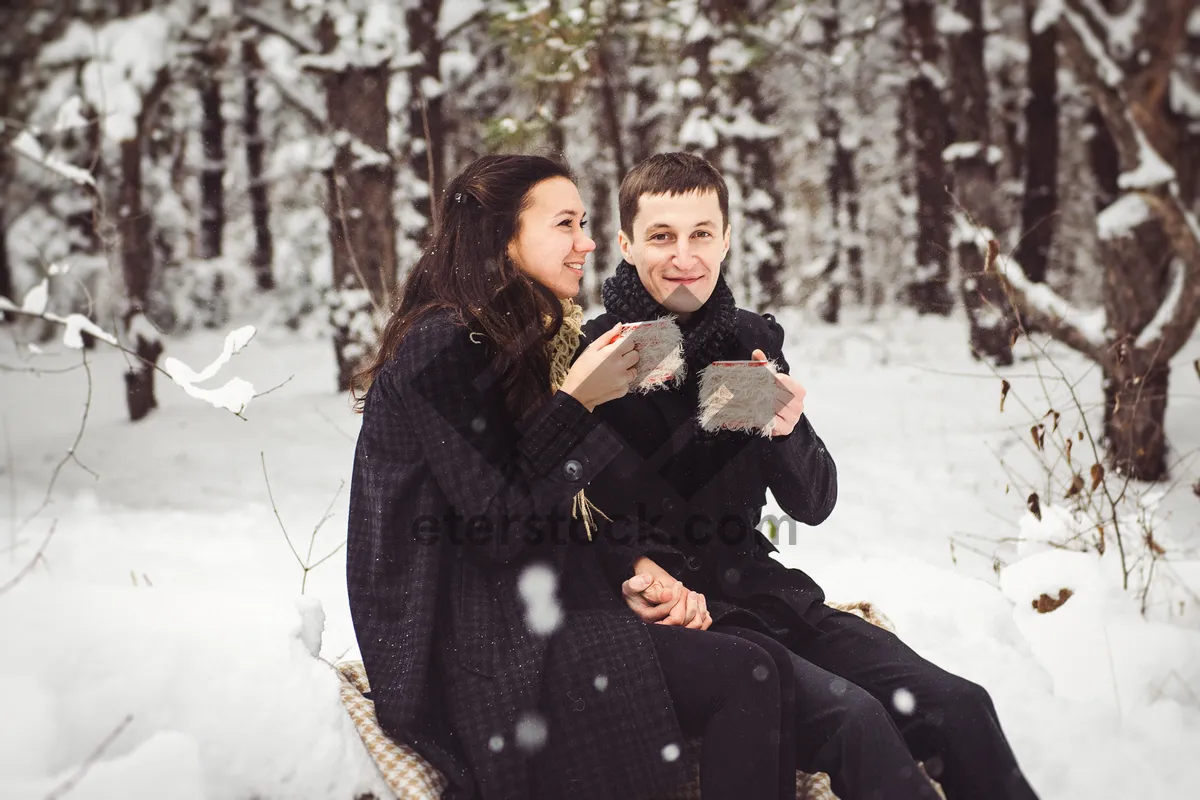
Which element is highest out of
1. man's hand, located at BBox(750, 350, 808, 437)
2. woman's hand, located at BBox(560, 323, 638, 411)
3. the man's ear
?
the man's ear

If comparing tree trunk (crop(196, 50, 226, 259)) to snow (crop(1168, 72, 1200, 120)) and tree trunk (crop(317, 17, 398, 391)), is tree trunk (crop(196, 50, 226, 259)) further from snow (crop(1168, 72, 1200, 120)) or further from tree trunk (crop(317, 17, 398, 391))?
snow (crop(1168, 72, 1200, 120))

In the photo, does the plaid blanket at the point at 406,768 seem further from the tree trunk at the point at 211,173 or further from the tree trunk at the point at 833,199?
the tree trunk at the point at 833,199

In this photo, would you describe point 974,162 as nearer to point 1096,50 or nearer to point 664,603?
point 1096,50

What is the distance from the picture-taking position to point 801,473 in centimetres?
276

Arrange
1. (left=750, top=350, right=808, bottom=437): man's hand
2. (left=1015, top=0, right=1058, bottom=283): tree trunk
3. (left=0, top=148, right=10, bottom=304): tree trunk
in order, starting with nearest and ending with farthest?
(left=750, top=350, right=808, bottom=437): man's hand → (left=1015, top=0, right=1058, bottom=283): tree trunk → (left=0, top=148, right=10, bottom=304): tree trunk

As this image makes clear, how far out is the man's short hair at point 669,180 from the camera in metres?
2.81

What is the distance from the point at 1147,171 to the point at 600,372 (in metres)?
5.29

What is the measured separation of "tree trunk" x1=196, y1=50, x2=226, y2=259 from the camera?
16.3m

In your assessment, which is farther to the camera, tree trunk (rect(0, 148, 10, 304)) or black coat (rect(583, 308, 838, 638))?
tree trunk (rect(0, 148, 10, 304))

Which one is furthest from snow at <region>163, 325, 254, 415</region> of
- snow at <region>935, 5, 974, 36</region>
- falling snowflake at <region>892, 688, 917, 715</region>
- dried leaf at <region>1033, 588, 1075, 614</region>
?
snow at <region>935, 5, 974, 36</region>

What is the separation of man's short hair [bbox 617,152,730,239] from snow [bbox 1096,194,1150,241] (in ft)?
14.8

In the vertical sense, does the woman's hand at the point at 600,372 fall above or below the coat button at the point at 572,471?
above

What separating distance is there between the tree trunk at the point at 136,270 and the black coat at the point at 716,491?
7.99m

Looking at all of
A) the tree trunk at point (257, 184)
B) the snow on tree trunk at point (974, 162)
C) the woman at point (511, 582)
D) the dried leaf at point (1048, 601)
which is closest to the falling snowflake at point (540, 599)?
the woman at point (511, 582)
